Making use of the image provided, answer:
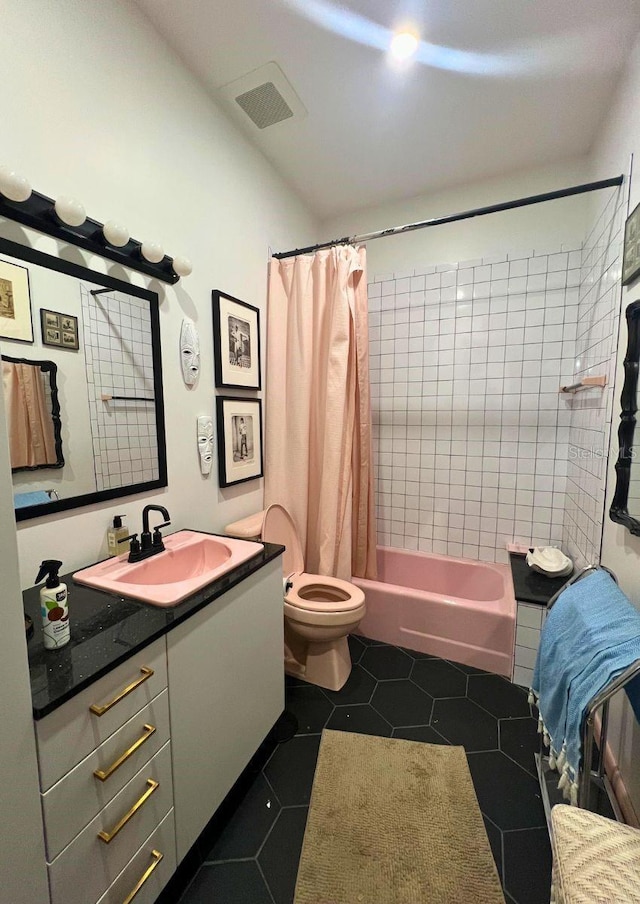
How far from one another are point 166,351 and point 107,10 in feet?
3.72

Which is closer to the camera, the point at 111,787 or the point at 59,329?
the point at 111,787

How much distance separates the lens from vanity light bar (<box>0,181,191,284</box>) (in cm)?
102

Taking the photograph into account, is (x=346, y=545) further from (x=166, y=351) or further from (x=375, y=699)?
(x=166, y=351)

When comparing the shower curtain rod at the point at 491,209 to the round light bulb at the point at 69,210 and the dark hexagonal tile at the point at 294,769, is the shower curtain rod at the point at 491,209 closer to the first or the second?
the round light bulb at the point at 69,210

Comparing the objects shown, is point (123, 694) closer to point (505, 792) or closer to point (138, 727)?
point (138, 727)

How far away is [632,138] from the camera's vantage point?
4.67 feet

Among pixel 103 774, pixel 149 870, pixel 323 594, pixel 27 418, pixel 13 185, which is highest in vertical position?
pixel 13 185

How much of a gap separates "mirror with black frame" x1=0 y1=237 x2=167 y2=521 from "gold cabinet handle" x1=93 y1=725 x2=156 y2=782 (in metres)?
0.70

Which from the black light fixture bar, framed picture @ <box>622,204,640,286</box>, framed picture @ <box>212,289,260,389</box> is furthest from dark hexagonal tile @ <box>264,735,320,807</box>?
framed picture @ <box>622,204,640,286</box>

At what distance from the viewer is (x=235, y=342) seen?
189cm

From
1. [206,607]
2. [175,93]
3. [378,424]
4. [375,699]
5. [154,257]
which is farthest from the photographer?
[378,424]

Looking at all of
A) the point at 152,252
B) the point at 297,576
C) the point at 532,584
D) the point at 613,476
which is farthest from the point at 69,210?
the point at 532,584

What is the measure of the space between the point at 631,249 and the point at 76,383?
2117 millimetres

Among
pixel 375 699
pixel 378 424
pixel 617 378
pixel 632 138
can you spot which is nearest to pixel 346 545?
pixel 375 699
